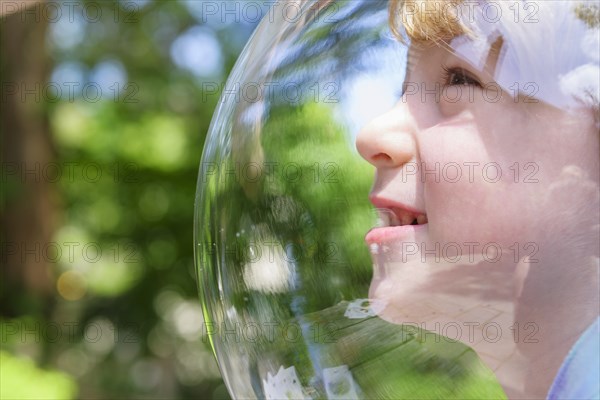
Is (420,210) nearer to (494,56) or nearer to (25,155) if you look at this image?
(494,56)

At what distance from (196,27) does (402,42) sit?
3.41 metres

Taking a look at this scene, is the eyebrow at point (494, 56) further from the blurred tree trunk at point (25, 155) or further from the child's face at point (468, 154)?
the blurred tree trunk at point (25, 155)

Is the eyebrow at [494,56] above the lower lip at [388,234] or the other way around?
above

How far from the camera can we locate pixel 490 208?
0.39m

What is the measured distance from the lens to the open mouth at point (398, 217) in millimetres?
409

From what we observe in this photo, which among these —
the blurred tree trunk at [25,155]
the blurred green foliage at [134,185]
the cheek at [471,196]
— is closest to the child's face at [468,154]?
the cheek at [471,196]

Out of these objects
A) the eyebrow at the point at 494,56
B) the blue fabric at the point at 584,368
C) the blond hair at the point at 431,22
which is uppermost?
the blond hair at the point at 431,22

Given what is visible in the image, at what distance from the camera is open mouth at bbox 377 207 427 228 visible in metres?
0.41

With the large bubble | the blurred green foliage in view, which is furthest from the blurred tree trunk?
the large bubble

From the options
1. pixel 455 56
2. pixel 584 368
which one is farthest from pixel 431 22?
pixel 584 368

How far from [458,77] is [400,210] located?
0.07 metres

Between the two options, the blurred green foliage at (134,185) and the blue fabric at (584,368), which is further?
the blurred green foliage at (134,185)

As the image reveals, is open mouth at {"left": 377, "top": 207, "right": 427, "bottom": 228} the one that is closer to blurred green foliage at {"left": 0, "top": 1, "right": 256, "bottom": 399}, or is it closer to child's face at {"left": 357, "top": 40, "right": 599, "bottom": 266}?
child's face at {"left": 357, "top": 40, "right": 599, "bottom": 266}

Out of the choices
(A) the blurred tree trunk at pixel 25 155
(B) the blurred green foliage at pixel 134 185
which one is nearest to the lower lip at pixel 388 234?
(B) the blurred green foliage at pixel 134 185
